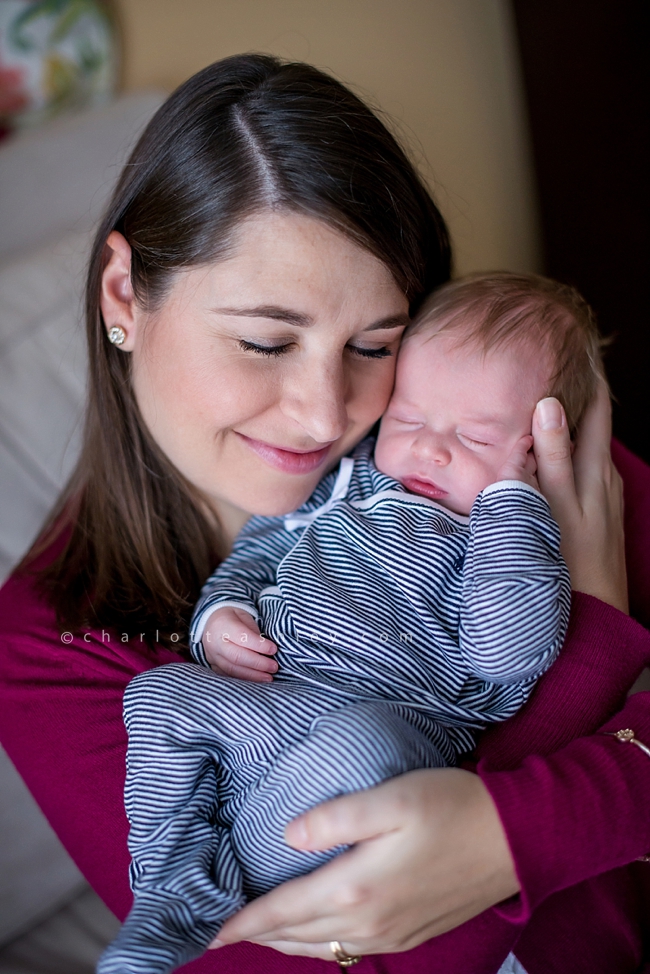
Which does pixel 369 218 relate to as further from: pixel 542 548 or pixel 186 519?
pixel 186 519

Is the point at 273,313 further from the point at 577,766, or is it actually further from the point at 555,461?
the point at 577,766

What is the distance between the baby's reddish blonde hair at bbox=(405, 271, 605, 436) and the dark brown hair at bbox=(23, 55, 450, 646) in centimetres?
6

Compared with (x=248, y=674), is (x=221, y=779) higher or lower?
lower

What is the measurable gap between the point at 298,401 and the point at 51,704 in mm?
614

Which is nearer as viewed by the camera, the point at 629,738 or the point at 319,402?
the point at 629,738

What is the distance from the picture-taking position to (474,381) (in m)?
1.27

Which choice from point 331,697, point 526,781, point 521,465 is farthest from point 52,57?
point 526,781

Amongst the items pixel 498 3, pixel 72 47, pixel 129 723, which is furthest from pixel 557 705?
pixel 498 3

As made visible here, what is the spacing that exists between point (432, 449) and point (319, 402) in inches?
7.9

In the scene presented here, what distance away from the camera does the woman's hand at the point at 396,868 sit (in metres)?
0.93

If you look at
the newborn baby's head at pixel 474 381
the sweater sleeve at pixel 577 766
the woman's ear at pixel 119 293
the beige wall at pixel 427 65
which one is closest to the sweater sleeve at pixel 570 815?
the sweater sleeve at pixel 577 766

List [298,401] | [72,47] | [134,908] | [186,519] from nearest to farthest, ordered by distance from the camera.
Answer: [134,908] < [298,401] < [186,519] < [72,47]

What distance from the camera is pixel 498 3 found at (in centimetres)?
269

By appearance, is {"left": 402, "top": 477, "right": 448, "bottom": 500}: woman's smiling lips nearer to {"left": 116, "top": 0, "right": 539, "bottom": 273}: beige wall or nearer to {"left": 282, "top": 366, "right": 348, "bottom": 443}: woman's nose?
{"left": 282, "top": 366, "right": 348, "bottom": 443}: woman's nose
